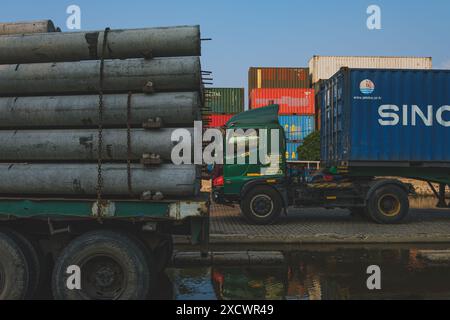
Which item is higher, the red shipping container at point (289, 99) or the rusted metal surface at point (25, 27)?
the red shipping container at point (289, 99)

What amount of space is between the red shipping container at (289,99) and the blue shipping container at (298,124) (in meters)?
1.03

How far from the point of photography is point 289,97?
4425 cm

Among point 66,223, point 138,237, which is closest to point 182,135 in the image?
point 138,237

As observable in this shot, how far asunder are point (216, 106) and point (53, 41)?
129 ft

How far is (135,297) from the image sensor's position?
477cm

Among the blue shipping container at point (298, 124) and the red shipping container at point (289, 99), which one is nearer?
the blue shipping container at point (298, 124)

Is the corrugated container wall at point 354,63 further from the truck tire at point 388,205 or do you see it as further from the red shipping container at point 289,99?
the truck tire at point 388,205

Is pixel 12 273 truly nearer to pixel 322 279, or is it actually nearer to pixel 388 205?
pixel 322 279

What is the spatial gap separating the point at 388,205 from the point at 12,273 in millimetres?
10445

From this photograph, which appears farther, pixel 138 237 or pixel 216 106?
pixel 216 106

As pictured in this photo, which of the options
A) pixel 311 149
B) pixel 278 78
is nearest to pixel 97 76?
pixel 311 149

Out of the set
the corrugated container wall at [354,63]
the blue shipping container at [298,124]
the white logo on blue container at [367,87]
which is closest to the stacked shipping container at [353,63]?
the corrugated container wall at [354,63]

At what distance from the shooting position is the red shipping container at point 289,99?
43.8 metres
